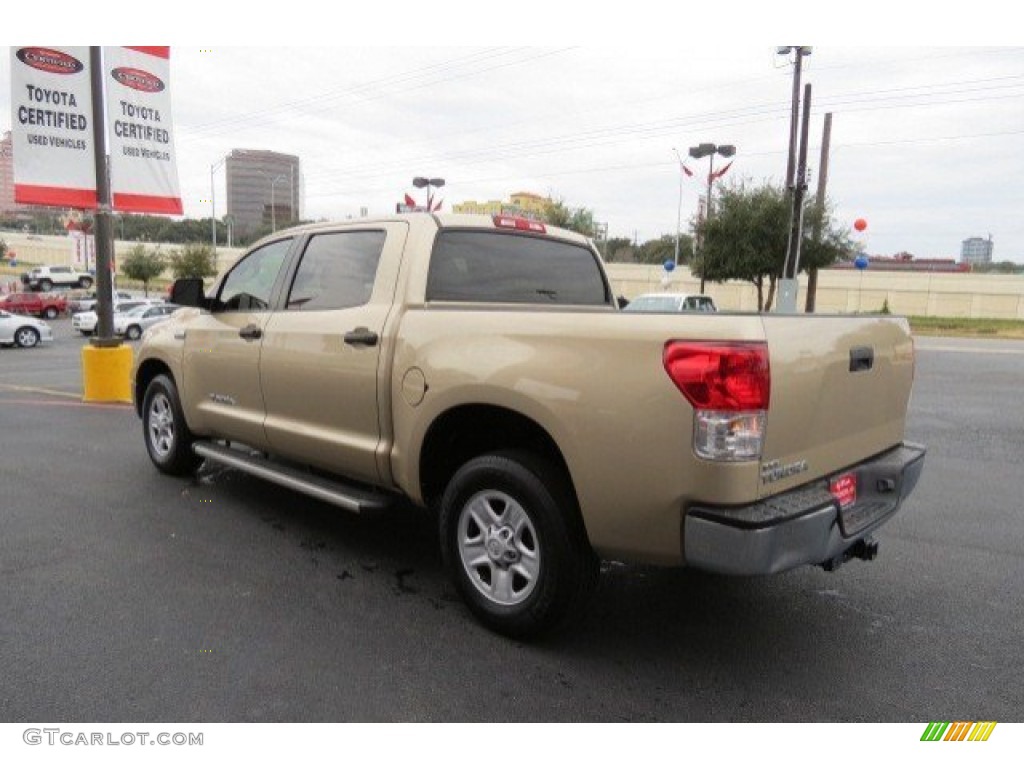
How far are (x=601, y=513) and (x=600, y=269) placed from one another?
2395 mm

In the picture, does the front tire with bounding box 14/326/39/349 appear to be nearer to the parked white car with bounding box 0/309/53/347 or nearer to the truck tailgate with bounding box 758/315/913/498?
the parked white car with bounding box 0/309/53/347

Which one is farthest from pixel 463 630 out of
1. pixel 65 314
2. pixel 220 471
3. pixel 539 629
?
pixel 65 314

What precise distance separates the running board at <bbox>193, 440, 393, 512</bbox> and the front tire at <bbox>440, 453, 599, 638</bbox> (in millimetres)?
536

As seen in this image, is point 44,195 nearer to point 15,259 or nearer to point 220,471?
point 220,471

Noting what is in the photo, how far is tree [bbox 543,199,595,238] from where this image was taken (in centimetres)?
5278

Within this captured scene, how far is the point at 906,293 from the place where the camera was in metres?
51.1

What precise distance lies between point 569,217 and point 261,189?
1574 inches

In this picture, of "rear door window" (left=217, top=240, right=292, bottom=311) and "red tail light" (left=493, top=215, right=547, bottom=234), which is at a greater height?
"red tail light" (left=493, top=215, right=547, bottom=234)

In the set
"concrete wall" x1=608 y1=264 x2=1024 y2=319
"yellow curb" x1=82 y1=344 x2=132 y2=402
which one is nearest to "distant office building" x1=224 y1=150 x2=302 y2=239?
"concrete wall" x1=608 y1=264 x2=1024 y2=319

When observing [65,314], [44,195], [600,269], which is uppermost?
[44,195]

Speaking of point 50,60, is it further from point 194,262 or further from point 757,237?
point 194,262

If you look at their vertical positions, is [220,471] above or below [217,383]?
below

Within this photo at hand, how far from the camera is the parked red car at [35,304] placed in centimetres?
3588

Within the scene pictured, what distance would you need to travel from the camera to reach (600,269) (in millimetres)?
4871
